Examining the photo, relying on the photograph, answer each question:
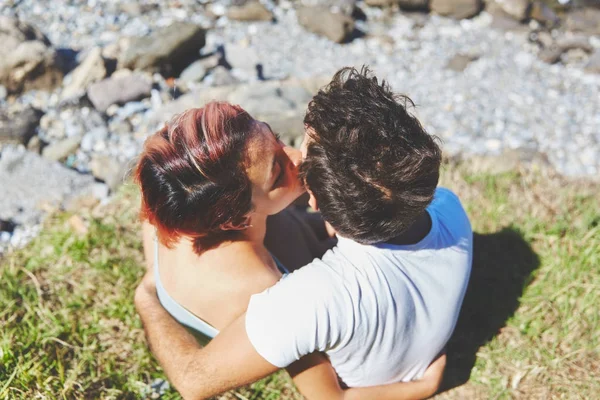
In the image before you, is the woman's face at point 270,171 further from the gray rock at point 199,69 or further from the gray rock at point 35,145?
the gray rock at point 199,69

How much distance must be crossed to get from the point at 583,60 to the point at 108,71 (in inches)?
246

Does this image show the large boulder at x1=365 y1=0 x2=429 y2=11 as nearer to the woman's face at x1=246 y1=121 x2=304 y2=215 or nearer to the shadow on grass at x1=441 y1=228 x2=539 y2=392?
the shadow on grass at x1=441 y1=228 x2=539 y2=392

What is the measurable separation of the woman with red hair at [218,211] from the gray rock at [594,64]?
650 centimetres

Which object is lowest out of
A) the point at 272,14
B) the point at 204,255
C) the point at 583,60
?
the point at 583,60

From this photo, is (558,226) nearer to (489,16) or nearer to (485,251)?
(485,251)

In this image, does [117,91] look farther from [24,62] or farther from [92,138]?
[24,62]

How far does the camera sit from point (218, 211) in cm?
249

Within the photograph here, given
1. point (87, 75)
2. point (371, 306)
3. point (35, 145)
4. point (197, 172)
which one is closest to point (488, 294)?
point (371, 306)

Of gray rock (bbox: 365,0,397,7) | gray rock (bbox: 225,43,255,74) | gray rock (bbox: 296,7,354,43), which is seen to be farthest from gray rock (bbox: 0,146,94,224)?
gray rock (bbox: 365,0,397,7)

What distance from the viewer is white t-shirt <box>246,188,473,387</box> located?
2.41 meters

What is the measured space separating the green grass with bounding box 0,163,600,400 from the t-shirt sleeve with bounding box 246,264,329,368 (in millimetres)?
1031

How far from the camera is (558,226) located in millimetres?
4039

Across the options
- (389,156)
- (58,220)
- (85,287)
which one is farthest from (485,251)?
(58,220)

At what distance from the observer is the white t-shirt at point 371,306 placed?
2.41m
